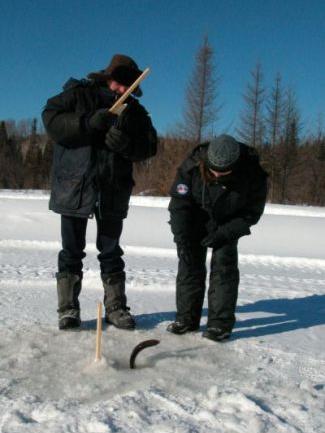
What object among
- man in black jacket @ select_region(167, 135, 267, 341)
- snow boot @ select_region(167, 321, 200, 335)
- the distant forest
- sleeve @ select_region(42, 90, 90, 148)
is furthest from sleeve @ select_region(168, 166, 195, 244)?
the distant forest

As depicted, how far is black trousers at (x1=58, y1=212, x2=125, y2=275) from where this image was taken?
9.99ft

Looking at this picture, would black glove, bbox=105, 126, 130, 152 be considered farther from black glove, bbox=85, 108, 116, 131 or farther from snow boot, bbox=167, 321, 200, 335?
snow boot, bbox=167, 321, 200, 335

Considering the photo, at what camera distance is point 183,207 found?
3074 mm

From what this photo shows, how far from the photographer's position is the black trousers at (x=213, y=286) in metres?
3.02

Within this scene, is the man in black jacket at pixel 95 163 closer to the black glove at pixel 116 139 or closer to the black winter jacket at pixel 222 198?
the black glove at pixel 116 139

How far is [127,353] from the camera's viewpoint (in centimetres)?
266

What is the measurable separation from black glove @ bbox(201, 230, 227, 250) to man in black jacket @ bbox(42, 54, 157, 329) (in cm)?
56

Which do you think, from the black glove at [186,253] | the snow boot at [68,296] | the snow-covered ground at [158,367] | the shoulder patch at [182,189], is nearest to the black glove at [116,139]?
the shoulder patch at [182,189]

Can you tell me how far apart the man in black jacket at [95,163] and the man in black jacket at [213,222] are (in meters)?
0.32

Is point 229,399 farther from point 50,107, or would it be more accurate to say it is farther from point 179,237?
point 50,107

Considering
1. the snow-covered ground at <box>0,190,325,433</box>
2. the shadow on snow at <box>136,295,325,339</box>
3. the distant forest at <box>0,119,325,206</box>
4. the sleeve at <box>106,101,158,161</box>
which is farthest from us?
the distant forest at <box>0,119,325,206</box>

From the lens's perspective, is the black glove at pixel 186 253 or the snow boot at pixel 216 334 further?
the black glove at pixel 186 253

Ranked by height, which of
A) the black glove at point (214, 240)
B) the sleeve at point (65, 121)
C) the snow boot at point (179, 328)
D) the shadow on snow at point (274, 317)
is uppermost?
the sleeve at point (65, 121)

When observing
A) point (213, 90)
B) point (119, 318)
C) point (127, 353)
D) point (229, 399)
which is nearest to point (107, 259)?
point (119, 318)
